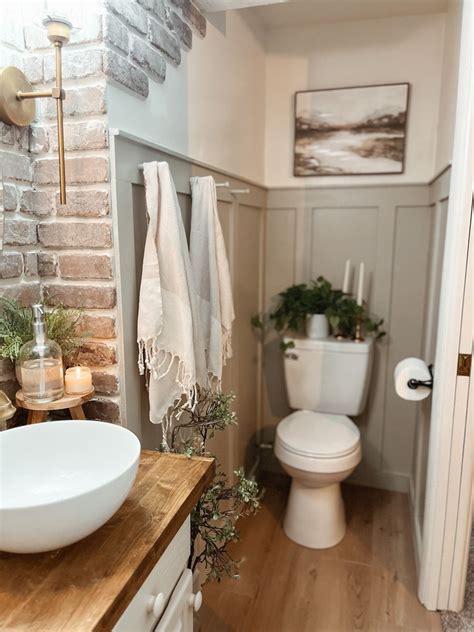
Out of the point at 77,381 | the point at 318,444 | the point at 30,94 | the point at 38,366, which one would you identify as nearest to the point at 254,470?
the point at 318,444

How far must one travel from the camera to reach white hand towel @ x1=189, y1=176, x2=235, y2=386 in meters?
1.52

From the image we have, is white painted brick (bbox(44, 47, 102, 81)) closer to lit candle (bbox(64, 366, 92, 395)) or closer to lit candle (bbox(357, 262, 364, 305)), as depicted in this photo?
lit candle (bbox(64, 366, 92, 395))

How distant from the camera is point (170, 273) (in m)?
1.29

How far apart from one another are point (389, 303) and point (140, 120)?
1.61 m

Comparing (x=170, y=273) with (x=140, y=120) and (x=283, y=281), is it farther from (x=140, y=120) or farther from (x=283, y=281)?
(x=283, y=281)

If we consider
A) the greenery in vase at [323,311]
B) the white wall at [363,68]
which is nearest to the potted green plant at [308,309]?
the greenery in vase at [323,311]

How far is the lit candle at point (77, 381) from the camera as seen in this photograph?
1211mm

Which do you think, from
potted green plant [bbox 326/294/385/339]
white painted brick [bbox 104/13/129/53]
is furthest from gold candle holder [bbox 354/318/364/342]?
white painted brick [bbox 104/13/129/53]

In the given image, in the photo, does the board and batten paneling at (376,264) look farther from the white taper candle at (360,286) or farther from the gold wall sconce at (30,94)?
the gold wall sconce at (30,94)

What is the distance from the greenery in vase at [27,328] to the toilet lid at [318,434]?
1.18 metres

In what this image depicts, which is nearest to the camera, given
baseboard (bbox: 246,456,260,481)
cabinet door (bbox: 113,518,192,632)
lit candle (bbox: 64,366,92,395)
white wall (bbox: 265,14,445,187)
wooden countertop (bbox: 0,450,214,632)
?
wooden countertop (bbox: 0,450,214,632)

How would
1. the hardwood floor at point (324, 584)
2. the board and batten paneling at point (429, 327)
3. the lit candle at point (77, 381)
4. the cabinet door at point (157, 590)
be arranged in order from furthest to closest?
the board and batten paneling at point (429, 327), the hardwood floor at point (324, 584), the lit candle at point (77, 381), the cabinet door at point (157, 590)

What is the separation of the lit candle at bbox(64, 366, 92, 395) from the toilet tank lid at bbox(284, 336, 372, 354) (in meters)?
1.30

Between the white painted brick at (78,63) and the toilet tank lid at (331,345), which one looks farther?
the toilet tank lid at (331,345)
